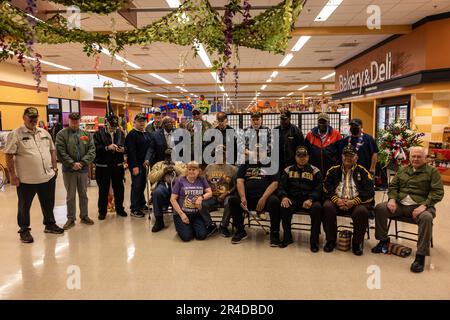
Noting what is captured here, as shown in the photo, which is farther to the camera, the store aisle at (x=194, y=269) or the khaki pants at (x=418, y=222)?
the khaki pants at (x=418, y=222)

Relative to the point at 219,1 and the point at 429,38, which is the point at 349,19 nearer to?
the point at 429,38

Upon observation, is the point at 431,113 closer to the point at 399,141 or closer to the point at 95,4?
the point at 399,141

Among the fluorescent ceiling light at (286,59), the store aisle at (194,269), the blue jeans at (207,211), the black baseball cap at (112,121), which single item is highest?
the fluorescent ceiling light at (286,59)

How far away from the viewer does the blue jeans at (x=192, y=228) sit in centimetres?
436

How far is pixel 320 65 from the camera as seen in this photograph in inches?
554

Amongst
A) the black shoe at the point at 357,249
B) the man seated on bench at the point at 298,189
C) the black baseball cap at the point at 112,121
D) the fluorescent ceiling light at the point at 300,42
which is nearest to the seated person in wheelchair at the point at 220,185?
the man seated on bench at the point at 298,189

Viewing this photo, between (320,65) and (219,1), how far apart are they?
8765mm

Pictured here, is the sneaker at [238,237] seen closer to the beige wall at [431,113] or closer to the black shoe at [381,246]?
the black shoe at [381,246]

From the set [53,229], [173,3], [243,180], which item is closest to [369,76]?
[173,3]

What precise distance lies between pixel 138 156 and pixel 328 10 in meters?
4.95

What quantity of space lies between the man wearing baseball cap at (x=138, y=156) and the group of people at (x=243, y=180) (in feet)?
0.06

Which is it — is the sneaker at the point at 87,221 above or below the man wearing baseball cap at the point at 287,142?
below

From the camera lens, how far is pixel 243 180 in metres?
4.49

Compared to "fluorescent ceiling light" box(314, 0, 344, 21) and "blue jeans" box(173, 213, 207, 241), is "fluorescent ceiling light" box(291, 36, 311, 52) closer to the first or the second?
"fluorescent ceiling light" box(314, 0, 344, 21)
